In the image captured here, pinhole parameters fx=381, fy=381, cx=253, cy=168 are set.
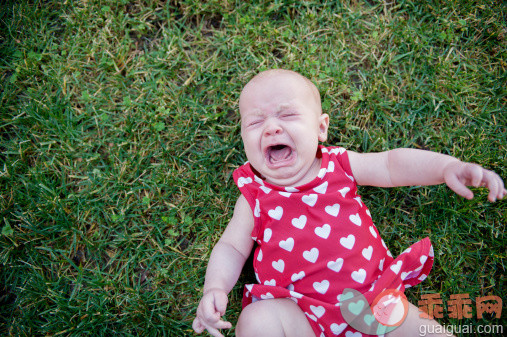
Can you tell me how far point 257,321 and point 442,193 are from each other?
1.56 meters

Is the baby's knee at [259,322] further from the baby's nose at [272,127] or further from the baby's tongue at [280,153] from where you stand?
the baby's nose at [272,127]

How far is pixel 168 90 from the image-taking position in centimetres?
292

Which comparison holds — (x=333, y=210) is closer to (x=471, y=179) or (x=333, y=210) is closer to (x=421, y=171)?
(x=421, y=171)

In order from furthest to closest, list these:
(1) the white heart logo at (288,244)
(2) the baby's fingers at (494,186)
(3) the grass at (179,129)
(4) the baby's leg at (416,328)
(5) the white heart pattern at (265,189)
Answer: (3) the grass at (179,129), (5) the white heart pattern at (265,189), (1) the white heart logo at (288,244), (4) the baby's leg at (416,328), (2) the baby's fingers at (494,186)

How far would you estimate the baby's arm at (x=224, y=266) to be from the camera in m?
2.16

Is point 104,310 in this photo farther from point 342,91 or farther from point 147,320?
point 342,91

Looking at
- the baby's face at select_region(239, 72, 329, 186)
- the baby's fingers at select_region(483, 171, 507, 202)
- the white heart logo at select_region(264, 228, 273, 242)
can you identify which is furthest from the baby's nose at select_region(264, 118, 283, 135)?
the baby's fingers at select_region(483, 171, 507, 202)

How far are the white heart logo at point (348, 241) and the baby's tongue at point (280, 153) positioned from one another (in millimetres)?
590

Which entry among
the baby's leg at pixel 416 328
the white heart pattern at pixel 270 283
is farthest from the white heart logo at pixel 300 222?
the baby's leg at pixel 416 328

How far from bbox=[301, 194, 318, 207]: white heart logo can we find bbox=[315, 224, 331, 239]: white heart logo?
14 cm

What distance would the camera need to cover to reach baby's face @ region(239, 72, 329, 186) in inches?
87.7

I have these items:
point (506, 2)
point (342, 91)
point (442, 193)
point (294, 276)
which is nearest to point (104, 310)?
point (294, 276)

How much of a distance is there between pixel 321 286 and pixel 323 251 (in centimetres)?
20

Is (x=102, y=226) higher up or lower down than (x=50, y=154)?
lower down
